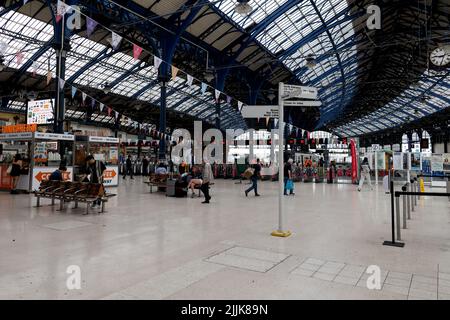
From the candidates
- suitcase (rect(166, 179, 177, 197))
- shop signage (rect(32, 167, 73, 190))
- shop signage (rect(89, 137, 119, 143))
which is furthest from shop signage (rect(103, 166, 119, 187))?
suitcase (rect(166, 179, 177, 197))

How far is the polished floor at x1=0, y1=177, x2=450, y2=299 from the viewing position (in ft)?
10.7

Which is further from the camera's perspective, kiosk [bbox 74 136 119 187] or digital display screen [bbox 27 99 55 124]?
digital display screen [bbox 27 99 55 124]

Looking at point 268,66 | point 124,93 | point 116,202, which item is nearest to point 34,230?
point 116,202

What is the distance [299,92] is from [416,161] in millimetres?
16104

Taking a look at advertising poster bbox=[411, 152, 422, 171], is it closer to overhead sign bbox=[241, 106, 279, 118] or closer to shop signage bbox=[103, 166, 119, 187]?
overhead sign bbox=[241, 106, 279, 118]

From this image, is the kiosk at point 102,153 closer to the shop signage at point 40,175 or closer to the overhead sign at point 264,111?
the shop signage at point 40,175

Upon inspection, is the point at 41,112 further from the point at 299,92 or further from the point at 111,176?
the point at 299,92

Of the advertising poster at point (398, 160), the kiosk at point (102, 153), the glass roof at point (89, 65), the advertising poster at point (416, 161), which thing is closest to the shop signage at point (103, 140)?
the kiosk at point (102, 153)

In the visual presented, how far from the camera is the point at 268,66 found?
28875mm

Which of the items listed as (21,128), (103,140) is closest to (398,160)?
(103,140)

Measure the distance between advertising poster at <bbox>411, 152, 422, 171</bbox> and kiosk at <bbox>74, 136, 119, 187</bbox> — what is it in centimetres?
1646

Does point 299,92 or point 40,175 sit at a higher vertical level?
point 299,92

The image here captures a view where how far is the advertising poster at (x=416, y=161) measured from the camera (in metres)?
17.6

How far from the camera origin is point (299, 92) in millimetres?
5664
